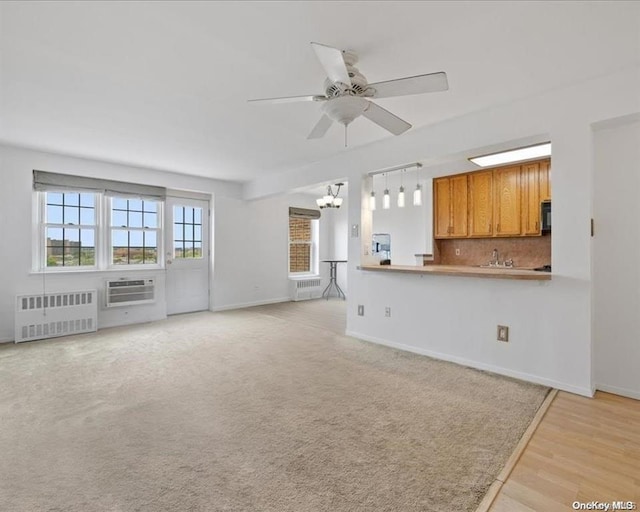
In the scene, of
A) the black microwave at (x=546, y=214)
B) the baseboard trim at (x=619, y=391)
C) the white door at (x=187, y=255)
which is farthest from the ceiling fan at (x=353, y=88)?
the white door at (x=187, y=255)

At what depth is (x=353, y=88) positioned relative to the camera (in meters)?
2.04

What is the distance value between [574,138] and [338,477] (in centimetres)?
307

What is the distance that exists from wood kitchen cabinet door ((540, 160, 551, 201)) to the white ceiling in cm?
207

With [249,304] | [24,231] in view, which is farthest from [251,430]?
[249,304]

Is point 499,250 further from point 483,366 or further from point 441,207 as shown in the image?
point 483,366

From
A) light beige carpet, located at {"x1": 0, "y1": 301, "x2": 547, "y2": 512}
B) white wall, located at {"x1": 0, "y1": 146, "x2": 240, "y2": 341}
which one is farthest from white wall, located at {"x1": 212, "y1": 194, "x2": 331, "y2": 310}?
light beige carpet, located at {"x1": 0, "y1": 301, "x2": 547, "y2": 512}

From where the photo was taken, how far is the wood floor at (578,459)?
1.61m

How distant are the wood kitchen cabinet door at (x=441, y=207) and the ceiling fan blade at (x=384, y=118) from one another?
3.25m

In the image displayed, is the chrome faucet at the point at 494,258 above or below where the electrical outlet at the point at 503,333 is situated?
above

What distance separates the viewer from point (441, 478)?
5.69 ft

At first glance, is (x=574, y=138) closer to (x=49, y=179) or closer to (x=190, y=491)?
(x=190, y=491)

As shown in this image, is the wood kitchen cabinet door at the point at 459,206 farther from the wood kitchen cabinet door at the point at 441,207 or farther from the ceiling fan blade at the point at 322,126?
the ceiling fan blade at the point at 322,126

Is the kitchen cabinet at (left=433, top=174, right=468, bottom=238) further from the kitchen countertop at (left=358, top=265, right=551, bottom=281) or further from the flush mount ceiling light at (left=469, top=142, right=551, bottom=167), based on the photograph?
the kitchen countertop at (left=358, top=265, right=551, bottom=281)

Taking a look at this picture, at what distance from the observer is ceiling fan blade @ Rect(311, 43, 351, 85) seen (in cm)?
161
